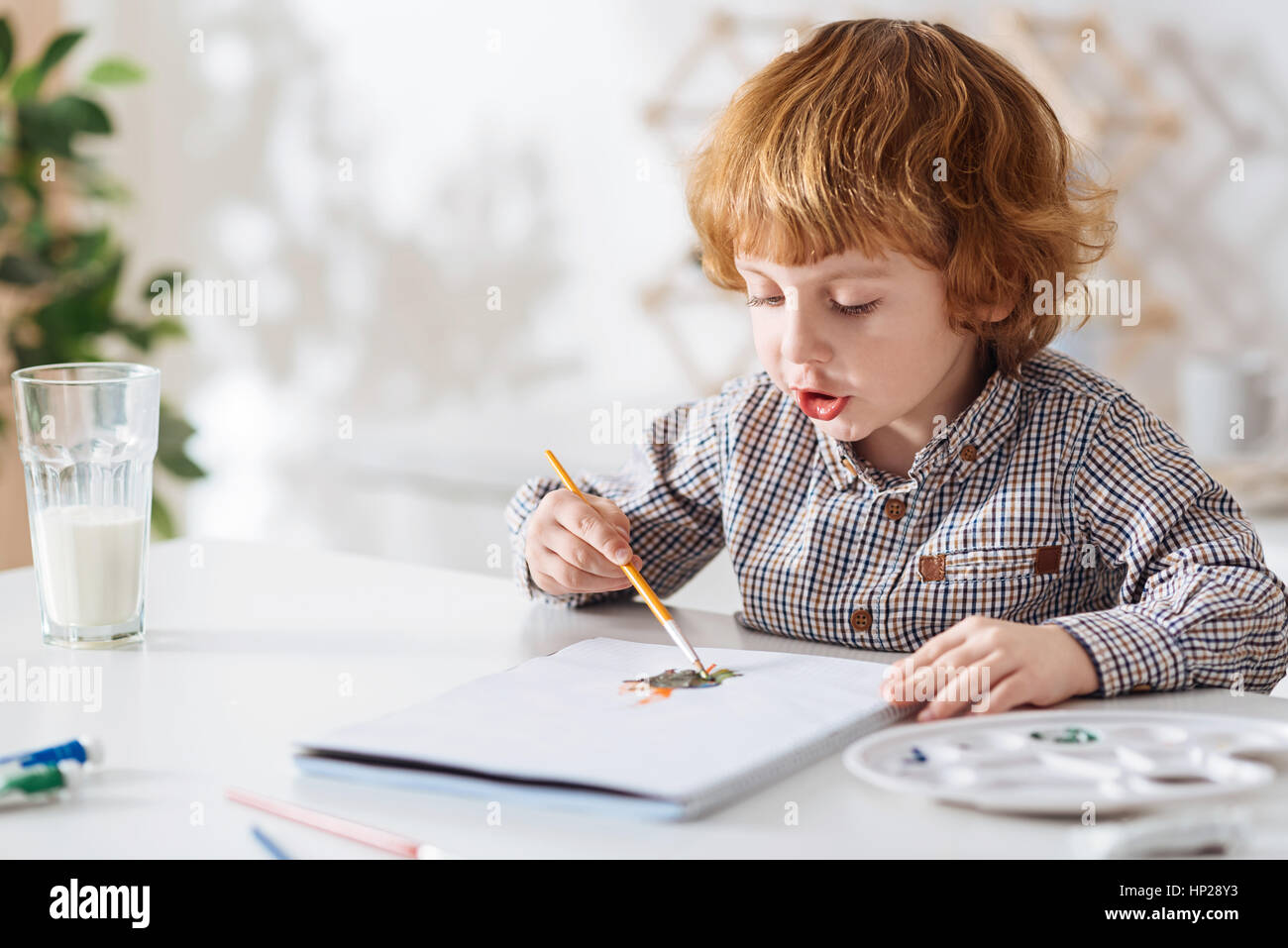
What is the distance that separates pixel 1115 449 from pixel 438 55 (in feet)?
7.21

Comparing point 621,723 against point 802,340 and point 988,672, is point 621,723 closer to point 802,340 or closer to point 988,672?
point 988,672

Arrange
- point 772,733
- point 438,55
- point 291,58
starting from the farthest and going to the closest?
point 291,58 < point 438,55 < point 772,733

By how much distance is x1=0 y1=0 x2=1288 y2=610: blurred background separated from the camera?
222 cm

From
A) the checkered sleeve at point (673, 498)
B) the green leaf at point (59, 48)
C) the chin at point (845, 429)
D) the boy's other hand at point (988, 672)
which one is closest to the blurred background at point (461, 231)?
the green leaf at point (59, 48)

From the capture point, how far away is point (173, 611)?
1.04 metres

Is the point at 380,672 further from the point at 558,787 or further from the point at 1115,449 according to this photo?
the point at 1115,449

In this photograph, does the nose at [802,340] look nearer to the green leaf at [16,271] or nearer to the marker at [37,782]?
the marker at [37,782]

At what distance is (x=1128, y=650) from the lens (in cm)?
80

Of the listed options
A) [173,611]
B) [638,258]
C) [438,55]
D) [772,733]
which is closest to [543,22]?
[438,55]

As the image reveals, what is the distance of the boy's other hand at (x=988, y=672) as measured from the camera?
2.46ft

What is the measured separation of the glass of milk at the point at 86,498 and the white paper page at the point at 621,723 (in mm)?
296

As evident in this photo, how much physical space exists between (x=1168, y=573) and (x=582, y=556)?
1.26 feet

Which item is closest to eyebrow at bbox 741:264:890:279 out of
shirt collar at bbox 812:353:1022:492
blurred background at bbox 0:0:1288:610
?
shirt collar at bbox 812:353:1022:492

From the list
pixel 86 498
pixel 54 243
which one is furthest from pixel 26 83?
pixel 86 498
